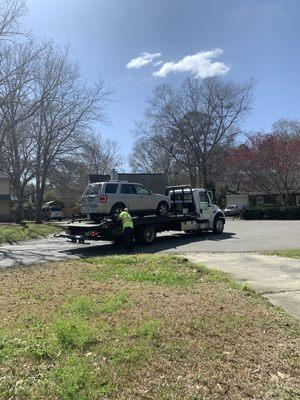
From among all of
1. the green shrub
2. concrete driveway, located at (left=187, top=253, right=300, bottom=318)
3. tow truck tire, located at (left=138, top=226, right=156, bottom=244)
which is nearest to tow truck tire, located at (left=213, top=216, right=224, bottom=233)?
tow truck tire, located at (left=138, top=226, right=156, bottom=244)

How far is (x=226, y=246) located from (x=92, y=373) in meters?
13.4

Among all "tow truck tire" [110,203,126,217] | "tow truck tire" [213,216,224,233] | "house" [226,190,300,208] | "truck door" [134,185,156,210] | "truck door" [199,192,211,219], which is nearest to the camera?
"tow truck tire" [110,203,126,217]

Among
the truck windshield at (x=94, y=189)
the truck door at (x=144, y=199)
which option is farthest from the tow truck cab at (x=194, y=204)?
the truck windshield at (x=94, y=189)

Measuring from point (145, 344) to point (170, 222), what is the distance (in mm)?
15153

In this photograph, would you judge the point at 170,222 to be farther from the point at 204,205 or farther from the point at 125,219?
the point at 125,219

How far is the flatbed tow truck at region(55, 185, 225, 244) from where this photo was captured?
658 inches

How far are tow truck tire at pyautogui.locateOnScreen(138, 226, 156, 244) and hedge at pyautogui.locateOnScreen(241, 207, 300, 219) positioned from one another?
28.6 metres

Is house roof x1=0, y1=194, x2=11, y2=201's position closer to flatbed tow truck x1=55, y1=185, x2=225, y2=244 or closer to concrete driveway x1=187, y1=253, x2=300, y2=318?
flatbed tow truck x1=55, y1=185, x2=225, y2=244

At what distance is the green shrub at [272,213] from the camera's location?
44.2m

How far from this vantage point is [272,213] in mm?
45281

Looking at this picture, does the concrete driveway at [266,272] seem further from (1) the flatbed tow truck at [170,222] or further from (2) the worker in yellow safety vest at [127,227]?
(1) the flatbed tow truck at [170,222]

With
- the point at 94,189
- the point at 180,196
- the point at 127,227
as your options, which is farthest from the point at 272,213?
the point at 127,227

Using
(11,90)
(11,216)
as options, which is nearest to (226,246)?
(11,90)

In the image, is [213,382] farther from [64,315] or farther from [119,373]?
[64,315]
